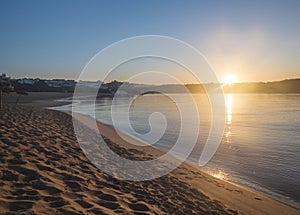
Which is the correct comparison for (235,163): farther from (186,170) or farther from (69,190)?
(69,190)

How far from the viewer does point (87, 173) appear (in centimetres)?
671

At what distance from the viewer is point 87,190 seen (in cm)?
555

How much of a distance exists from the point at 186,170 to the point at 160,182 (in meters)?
2.80

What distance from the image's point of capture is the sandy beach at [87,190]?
183 inches

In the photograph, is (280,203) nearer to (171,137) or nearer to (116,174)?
(116,174)

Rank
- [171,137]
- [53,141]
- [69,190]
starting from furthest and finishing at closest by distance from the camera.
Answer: [171,137], [53,141], [69,190]

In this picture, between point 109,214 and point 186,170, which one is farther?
point 186,170

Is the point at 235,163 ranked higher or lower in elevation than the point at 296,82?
lower

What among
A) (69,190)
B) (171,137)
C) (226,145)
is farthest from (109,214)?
(171,137)

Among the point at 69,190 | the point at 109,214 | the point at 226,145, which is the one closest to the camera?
the point at 109,214

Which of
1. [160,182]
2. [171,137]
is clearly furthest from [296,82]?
[160,182]

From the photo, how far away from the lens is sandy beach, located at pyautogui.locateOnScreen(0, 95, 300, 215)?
464 centimetres

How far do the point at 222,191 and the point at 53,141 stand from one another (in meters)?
5.99

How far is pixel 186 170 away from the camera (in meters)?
10.2
